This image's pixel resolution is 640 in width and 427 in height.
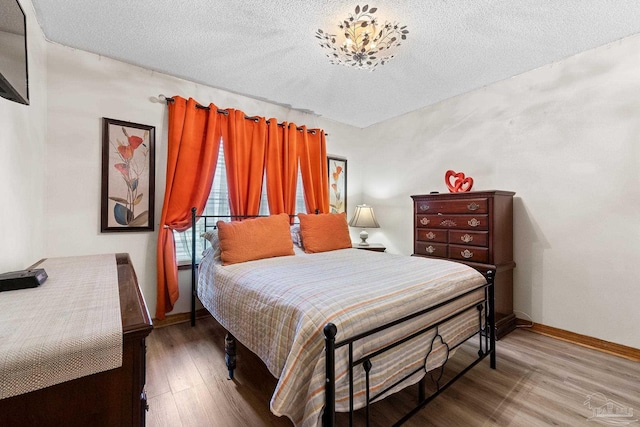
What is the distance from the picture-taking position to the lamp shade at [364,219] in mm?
3871

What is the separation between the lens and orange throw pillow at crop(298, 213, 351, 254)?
2865 millimetres

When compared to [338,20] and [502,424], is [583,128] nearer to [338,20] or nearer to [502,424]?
[338,20]

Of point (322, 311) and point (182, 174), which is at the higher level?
point (182, 174)

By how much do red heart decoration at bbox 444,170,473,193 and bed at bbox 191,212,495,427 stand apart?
128 cm

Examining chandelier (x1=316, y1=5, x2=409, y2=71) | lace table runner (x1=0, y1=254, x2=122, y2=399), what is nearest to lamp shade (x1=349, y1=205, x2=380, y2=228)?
chandelier (x1=316, y1=5, x2=409, y2=71)

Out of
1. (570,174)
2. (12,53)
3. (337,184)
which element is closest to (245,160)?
(337,184)

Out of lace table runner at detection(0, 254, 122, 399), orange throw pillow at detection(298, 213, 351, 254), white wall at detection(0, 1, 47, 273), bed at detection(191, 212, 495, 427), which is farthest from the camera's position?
orange throw pillow at detection(298, 213, 351, 254)

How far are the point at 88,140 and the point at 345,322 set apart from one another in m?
2.67

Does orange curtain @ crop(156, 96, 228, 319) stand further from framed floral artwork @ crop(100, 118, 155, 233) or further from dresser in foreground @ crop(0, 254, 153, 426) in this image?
dresser in foreground @ crop(0, 254, 153, 426)

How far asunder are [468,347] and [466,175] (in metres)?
1.84

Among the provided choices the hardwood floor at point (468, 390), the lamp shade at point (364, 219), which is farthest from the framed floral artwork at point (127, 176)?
the lamp shade at point (364, 219)

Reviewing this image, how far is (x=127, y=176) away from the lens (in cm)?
257

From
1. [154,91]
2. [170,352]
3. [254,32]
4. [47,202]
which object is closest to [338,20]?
[254,32]

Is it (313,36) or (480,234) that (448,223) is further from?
(313,36)
